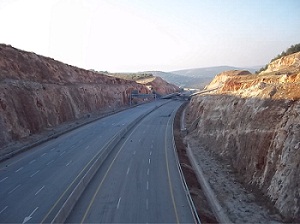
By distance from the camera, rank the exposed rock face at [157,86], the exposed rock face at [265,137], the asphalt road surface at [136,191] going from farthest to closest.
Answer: the exposed rock face at [157,86] → the asphalt road surface at [136,191] → the exposed rock face at [265,137]

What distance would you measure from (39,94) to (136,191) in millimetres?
37118

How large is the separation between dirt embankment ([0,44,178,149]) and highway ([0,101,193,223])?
5015mm

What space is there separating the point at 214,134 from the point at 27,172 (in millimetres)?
26859

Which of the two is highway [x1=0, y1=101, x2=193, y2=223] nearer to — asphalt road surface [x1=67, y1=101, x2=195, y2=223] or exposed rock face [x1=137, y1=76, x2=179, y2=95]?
asphalt road surface [x1=67, y1=101, x2=195, y2=223]

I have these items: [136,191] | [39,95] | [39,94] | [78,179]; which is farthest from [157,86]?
[136,191]

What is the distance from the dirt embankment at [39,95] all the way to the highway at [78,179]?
501 cm

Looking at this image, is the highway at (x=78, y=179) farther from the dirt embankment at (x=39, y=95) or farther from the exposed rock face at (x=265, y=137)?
the exposed rock face at (x=265, y=137)

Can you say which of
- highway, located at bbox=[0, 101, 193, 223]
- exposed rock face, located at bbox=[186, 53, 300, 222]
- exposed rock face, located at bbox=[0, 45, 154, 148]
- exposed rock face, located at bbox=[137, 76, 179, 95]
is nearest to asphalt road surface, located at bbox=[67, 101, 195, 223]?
highway, located at bbox=[0, 101, 193, 223]

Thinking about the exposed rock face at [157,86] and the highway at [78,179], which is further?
the exposed rock face at [157,86]

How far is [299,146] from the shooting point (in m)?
25.8

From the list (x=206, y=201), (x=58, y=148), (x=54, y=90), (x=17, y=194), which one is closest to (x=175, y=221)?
(x=206, y=201)

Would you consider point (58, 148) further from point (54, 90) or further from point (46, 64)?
point (46, 64)

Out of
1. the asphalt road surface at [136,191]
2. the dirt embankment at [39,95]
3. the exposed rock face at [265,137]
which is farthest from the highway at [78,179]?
the exposed rock face at [265,137]

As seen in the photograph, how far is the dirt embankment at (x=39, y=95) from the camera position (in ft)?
163
